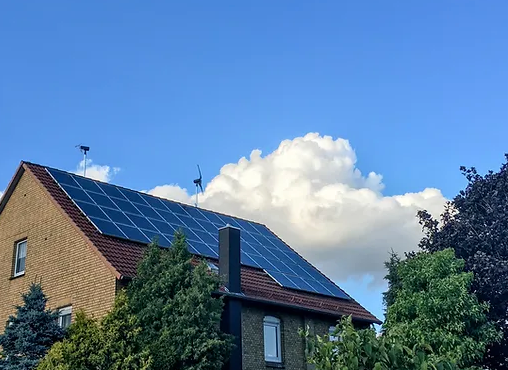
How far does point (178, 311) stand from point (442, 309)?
8.61 meters

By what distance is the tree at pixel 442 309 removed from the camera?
2142cm

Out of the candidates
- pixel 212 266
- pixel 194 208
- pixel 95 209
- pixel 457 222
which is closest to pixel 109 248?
pixel 95 209

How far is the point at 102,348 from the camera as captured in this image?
15.7 m

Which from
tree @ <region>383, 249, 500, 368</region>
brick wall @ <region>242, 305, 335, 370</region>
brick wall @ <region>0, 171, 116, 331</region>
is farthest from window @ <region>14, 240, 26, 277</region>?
tree @ <region>383, 249, 500, 368</region>

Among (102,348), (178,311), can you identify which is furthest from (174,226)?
(102,348)

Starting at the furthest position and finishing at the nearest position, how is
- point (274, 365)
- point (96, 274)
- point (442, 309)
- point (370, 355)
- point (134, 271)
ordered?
point (274, 365), point (442, 309), point (96, 274), point (134, 271), point (370, 355)

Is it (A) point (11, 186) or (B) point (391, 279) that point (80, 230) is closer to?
(A) point (11, 186)

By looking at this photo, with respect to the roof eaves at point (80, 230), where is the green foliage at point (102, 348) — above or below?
below

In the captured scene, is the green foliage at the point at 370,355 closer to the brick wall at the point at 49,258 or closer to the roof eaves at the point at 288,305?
the roof eaves at the point at 288,305

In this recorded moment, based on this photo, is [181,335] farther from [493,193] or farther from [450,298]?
[493,193]

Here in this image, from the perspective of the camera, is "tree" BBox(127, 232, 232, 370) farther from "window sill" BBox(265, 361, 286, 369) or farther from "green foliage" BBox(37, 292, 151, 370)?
"window sill" BBox(265, 361, 286, 369)

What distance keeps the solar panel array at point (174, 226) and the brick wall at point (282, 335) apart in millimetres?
1372

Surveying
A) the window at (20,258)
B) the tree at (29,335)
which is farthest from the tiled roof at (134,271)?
the window at (20,258)

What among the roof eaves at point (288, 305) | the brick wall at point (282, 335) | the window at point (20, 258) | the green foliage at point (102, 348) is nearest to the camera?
the green foliage at point (102, 348)
